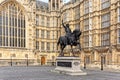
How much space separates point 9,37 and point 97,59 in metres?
23.3

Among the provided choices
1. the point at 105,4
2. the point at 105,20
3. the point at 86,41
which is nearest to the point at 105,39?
the point at 105,20

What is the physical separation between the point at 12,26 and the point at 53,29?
47.6 ft

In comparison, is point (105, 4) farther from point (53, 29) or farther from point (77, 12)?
point (53, 29)

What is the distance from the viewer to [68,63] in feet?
99.6

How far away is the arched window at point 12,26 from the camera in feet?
188

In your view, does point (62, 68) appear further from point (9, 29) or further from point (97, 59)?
point (9, 29)

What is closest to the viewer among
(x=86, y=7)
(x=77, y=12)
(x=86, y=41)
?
(x=86, y=7)

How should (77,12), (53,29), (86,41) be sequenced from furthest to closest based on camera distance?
1. (53,29)
2. (77,12)
3. (86,41)

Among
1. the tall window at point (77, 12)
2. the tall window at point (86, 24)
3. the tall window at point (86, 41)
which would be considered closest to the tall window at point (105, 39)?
the tall window at point (86, 41)

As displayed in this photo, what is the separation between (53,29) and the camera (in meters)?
69.4

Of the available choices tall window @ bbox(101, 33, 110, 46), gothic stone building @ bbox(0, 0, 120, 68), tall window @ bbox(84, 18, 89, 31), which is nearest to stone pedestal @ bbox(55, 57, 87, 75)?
gothic stone building @ bbox(0, 0, 120, 68)

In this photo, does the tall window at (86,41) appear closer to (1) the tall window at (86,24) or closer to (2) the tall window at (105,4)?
(1) the tall window at (86,24)

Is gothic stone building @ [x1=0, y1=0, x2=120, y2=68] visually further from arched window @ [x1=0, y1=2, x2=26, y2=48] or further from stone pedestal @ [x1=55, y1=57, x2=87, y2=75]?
stone pedestal @ [x1=55, y1=57, x2=87, y2=75]

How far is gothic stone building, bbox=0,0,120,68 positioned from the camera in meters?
45.2
